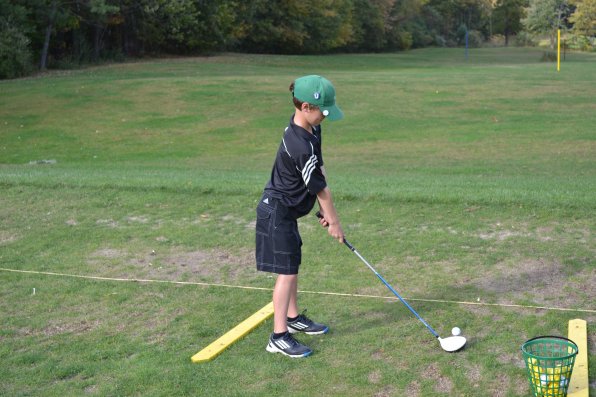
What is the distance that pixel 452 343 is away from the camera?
5.31 metres

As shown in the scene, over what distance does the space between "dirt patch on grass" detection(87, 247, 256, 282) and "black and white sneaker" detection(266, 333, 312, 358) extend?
171 centimetres

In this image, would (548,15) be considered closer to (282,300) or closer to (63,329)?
(282,300)

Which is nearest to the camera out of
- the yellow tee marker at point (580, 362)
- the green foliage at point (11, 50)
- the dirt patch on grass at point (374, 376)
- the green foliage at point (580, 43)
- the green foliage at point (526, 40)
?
the yellow tee marker at point (580, 362)

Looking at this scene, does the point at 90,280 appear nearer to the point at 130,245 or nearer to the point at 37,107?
the point at 130,245

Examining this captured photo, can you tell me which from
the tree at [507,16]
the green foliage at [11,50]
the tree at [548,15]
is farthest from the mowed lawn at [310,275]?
the tree at [507,16]

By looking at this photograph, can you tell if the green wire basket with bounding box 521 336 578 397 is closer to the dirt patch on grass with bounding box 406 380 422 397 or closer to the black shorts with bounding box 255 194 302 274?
the dirt patch on grass with bounding box 406 380 422 397

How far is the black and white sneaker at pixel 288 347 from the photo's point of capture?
17.6 ft

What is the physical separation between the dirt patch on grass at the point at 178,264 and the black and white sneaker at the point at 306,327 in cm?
140

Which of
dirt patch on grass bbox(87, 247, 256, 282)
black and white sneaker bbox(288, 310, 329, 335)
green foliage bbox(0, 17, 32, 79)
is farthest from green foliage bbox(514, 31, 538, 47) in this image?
black and white sneaker bbox(288, 310, 329, 335)

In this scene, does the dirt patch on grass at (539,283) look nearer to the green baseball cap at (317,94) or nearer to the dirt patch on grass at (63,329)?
the green baseball cap at (317,94)

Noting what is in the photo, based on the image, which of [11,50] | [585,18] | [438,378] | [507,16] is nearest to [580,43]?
[585,18]

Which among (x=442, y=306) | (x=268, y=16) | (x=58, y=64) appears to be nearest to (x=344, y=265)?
(x=442, y=306)

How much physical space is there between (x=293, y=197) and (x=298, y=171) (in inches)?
8.5

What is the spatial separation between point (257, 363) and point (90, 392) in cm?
108
